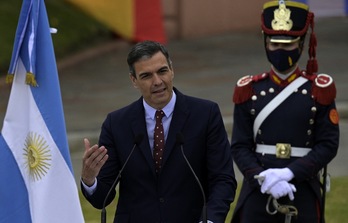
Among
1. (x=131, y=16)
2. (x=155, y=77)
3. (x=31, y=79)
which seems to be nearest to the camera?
(x=155, y=77)

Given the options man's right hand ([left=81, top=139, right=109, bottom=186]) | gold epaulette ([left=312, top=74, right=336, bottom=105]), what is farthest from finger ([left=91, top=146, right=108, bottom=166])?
gold epaulette ([left=312, top=74, right=336, bottom=105])

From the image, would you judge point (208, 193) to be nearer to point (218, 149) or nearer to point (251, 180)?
point (218, 149)

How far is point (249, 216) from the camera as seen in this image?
6.04 m

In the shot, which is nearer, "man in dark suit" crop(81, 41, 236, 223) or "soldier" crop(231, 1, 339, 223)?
"man in dark suit" crop(81, 41, 236, 223)

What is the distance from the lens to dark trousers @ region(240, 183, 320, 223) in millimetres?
5941

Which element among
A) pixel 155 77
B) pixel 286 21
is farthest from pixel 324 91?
pixel 155 77

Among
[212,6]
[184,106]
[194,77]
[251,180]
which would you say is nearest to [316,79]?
[251,180]

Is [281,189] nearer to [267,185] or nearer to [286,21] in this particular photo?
[267,185]

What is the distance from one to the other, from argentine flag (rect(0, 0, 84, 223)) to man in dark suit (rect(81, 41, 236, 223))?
34.3 inches

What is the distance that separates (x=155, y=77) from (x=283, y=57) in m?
1.42

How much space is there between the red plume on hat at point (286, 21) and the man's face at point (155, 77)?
1.38 meters

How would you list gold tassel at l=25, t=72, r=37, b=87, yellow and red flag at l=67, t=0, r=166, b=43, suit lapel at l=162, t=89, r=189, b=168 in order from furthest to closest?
yellow and red flag at l=67, t=0, r=166, b=43
gold tassel at l=25, t=72, r=37, b=87
suit lapel at l=162, t=89, r=189, b=168

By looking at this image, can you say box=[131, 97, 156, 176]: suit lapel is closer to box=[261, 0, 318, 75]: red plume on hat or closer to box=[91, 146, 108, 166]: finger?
box=[91, 146, 108, 166]: finger

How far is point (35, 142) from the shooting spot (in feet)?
18.7
